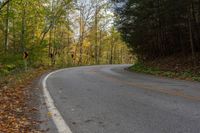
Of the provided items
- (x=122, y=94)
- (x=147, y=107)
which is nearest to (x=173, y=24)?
(x=122, y=94)

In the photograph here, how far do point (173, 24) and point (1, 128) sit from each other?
72.6ft

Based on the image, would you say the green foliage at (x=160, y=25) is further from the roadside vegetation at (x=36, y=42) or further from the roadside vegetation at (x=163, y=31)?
the roadside vegetation at (x=36, y=42)

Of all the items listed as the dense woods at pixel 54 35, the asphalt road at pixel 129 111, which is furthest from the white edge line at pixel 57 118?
the dense woods at pixel 54 35

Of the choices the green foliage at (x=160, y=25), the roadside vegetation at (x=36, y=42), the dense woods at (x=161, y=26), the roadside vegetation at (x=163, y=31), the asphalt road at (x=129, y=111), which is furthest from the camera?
the green foliage at (x=160, y=25)

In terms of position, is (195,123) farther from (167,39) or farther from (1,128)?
(167,39)

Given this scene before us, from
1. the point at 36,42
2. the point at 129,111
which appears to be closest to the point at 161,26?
the point at 36,42

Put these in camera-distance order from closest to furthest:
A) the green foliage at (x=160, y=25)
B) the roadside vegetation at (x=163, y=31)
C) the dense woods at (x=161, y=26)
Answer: the roadside vegetation at (x=163, y=31) < the dense woods at (x=161, y=26) < the green foliage at (x=160, y=25)

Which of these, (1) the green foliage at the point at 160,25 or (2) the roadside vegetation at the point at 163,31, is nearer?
(2) the roadside vegetation at the point at 163,31

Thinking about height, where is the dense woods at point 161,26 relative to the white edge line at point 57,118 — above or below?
above

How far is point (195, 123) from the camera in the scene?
6.48 metres

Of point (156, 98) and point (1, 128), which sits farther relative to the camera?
point (156, 98)

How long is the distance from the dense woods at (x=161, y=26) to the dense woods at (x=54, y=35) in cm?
473

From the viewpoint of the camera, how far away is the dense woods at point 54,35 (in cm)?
2517

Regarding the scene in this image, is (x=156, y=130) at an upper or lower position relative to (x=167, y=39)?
lower
